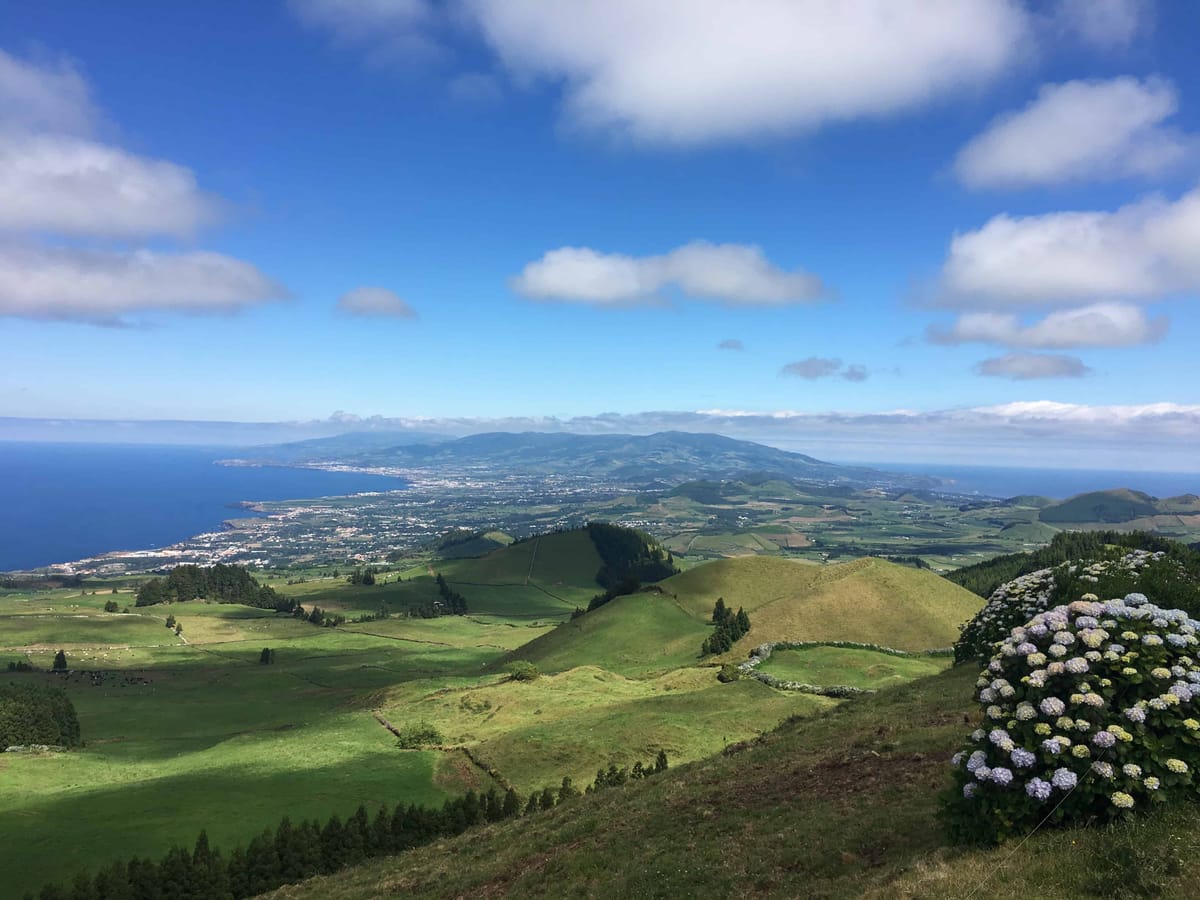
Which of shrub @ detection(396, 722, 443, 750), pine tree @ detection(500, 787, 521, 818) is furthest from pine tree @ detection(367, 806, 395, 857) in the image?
shrub @ detection(396, 722, 443, 750)

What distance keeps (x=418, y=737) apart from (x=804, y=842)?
63370 mm

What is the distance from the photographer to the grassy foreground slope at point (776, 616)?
335 ft

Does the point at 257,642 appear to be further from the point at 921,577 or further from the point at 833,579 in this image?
the point at 921,577

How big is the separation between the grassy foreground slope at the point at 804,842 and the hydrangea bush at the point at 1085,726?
614 mm

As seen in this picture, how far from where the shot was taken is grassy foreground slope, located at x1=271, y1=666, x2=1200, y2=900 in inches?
460

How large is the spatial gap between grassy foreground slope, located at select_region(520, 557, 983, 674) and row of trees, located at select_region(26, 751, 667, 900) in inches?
2024

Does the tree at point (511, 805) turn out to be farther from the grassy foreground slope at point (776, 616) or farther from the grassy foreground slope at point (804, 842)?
the grassy foreground slope at point (776, 616)

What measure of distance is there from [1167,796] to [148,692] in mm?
155335

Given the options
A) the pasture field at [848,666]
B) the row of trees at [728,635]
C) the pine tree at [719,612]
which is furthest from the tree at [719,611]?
the pasture field at [848,666]

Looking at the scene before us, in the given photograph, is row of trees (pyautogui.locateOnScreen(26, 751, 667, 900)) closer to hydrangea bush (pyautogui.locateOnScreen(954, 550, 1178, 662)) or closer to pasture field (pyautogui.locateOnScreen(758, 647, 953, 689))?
hydrangea bush (pyautogui.locateOnScreen(954, 550, 1178, 662))

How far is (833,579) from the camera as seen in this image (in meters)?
120

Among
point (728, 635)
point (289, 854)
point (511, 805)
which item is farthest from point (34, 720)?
point (728, 635)

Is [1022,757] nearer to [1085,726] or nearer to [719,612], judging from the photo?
[1085,726]

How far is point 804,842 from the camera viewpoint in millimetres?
19516
